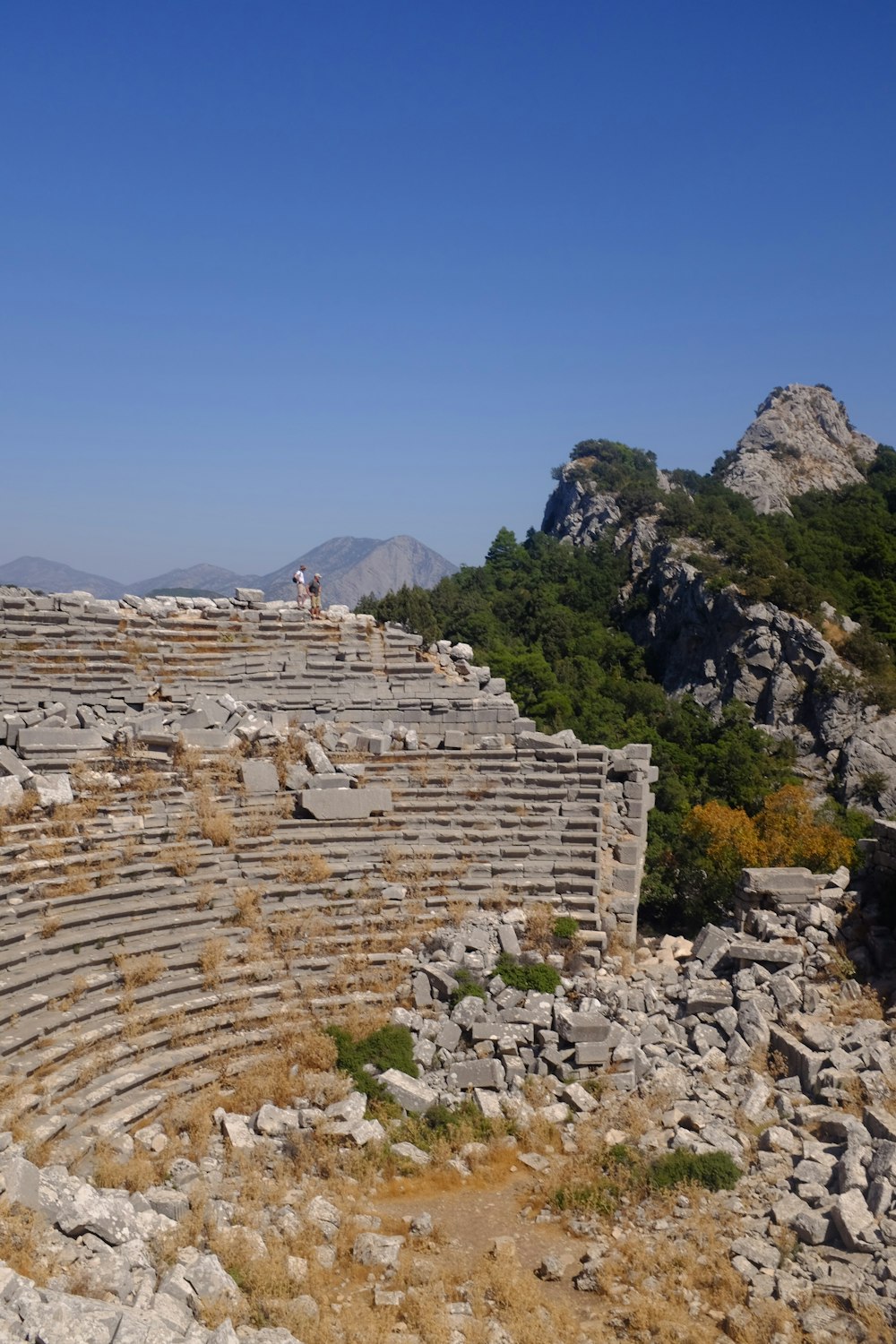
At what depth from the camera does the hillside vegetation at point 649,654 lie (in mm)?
25781

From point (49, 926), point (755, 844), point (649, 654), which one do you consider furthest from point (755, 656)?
point (49, 926)

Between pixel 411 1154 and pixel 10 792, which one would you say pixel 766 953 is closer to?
pixel 411 1154

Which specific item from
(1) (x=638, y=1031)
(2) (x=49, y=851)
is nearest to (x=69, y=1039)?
(2) (x=49, y=851)

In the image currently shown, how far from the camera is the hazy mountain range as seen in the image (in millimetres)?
37062

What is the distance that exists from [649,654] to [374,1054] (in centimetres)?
4629

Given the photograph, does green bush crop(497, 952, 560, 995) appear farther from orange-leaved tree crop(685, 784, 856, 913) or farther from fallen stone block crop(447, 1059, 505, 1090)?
orange-leaved tree crop(685, 784, 856, 913)

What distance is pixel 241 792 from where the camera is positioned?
13.9 m

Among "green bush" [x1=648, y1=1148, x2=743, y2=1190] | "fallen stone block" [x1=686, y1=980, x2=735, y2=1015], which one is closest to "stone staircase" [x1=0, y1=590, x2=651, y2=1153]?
"fallen stone block" [x1=686, y1=980, x2=735, y2=1015]

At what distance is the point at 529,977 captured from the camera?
12.1 meters

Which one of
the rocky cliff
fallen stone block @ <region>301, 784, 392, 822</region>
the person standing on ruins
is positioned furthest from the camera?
the rocky cliff

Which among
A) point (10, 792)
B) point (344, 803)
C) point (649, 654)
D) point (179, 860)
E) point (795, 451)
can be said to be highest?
point (795, 451)

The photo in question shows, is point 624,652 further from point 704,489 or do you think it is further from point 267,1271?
point 267,1271

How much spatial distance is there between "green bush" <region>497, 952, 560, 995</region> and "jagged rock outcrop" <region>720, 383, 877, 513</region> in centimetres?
6266

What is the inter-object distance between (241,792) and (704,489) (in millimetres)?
69403
